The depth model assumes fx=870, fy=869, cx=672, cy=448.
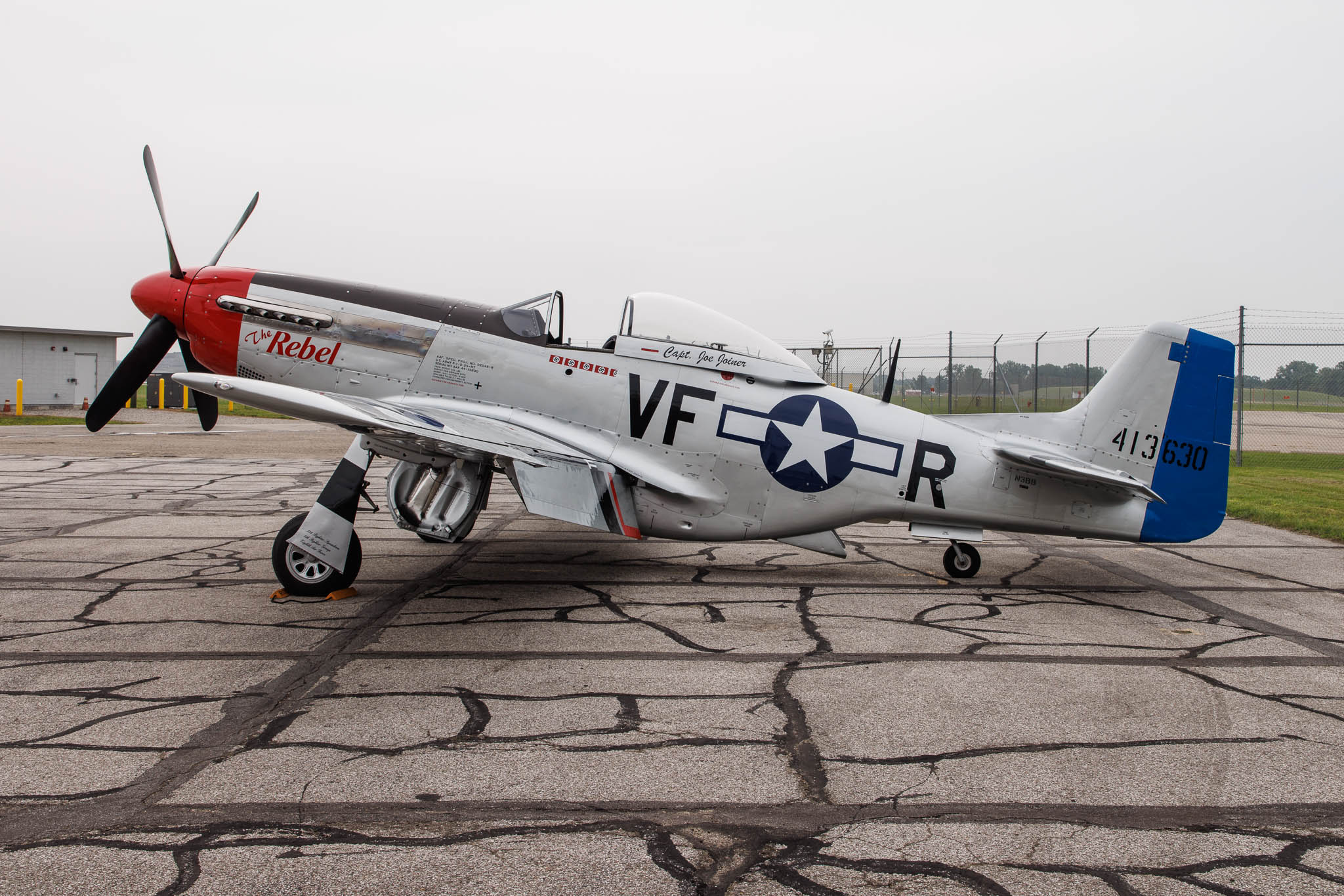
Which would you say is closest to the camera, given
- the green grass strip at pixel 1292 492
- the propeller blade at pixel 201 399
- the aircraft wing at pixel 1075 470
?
the aircraft wing at pixel 1075 470

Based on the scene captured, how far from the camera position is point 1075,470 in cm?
729

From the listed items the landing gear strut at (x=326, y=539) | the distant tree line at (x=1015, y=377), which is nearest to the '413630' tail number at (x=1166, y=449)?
the landing gear strut at (x=326, y=539)

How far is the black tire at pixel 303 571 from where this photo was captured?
6.69 m

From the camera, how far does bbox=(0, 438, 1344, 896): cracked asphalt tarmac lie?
2.99 meters

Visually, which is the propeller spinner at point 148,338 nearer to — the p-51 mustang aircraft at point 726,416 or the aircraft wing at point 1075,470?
the p-51 mustang aircraft at point 726,416

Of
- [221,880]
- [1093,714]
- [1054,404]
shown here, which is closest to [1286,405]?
[1054,404]

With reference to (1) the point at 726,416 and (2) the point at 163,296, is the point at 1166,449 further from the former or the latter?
(2) the point at 163,296

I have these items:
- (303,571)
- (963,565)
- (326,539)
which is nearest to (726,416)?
(963,565)

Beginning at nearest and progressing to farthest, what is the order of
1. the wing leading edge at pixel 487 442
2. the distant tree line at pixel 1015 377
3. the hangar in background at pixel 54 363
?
the wing leading edge at pixel 487 442 < the distant tree line at pixel 1015 377 < the hangar in background at pixel 54 363

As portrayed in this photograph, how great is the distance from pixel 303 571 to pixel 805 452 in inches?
168

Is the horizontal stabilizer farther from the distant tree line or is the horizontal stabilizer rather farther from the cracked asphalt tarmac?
the distant tree line

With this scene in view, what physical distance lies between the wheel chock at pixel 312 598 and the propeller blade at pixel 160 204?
3.11 metres

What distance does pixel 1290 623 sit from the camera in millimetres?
6602

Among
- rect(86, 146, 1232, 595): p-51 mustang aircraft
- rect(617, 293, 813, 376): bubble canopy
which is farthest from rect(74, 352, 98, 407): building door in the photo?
rect(617, 293, 813, 376): bubble canopy
